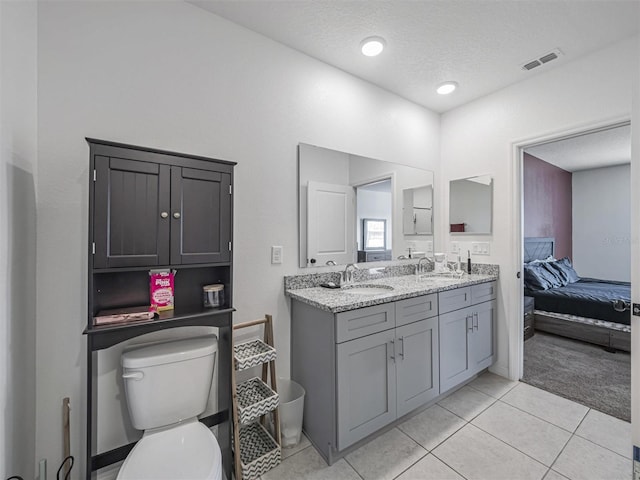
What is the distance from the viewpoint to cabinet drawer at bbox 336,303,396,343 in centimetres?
153

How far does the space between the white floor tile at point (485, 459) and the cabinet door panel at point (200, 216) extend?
171 centimetres

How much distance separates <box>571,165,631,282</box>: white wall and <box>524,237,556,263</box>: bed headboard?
90 centimetres

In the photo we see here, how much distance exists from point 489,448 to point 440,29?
8.70 ft

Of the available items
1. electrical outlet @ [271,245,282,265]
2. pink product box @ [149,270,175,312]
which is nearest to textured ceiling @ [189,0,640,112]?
electrical outlet @ [271,245,282,265]

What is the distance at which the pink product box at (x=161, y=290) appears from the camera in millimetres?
1378

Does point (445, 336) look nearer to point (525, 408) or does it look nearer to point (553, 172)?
point (525, 408)

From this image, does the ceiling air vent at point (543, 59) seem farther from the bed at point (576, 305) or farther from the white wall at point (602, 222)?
the white wall at point (602, 222)

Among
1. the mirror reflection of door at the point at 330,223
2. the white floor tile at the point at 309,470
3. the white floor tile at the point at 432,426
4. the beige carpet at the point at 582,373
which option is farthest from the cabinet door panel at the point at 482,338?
the white floor tile at the point at 309,470

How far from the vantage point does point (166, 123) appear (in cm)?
157

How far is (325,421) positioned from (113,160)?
169 centimetres

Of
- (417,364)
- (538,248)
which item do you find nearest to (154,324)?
(417,364)

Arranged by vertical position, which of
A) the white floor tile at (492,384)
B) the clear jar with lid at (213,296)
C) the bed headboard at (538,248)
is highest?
the bed headboard at (538,248)

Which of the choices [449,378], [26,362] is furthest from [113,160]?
[449,378]

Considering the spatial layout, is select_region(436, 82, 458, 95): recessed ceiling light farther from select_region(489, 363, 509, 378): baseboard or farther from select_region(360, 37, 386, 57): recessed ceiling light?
select_region(489, 363, 509, 378): baseboard
